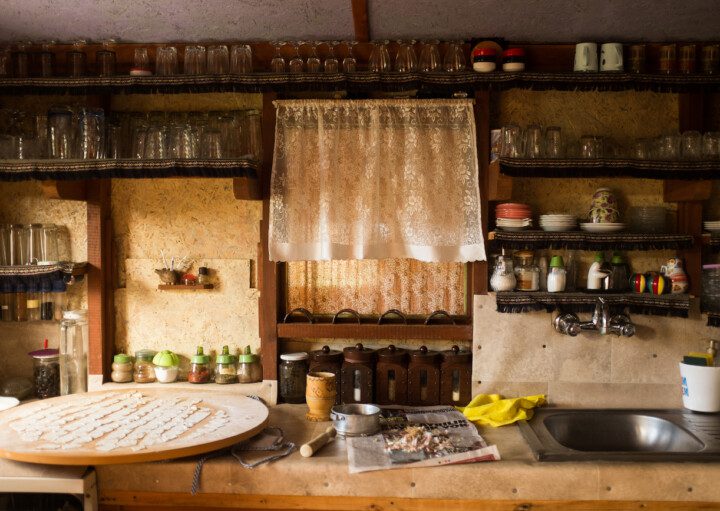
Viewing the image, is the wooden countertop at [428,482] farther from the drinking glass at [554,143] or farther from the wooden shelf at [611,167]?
the drinking glass at [554,143]

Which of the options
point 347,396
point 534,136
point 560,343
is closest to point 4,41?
point 347,396

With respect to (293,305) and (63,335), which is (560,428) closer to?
(293,305)

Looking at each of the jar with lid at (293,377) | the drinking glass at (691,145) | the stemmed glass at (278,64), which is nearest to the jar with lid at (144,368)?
the jar with lid at (293,377)

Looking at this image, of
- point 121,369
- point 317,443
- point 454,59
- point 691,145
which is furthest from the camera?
point 121,369

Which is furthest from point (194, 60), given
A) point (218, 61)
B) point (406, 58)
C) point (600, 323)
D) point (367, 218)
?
point (600, 323)

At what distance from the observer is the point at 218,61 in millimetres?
3018

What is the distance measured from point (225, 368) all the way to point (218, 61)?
1512 millimetres

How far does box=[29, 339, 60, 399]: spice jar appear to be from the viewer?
3156 millimetres

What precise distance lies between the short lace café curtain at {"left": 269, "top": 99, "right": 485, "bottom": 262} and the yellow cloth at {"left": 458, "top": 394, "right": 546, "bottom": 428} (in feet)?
2.27

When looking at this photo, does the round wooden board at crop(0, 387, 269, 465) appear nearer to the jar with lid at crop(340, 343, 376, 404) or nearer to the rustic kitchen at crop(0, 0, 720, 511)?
the rustic kitchen at crop(0, 0, 720, 511)

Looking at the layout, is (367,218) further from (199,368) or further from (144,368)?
(144,368)

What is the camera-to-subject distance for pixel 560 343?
306 centimetres

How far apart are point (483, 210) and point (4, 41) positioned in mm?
2534

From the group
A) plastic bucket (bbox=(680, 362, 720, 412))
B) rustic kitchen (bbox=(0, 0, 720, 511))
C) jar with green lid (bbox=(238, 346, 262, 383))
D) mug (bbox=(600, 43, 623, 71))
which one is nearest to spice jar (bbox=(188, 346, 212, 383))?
rustic kitchen (bbox=(0, 0, 720, 511))
